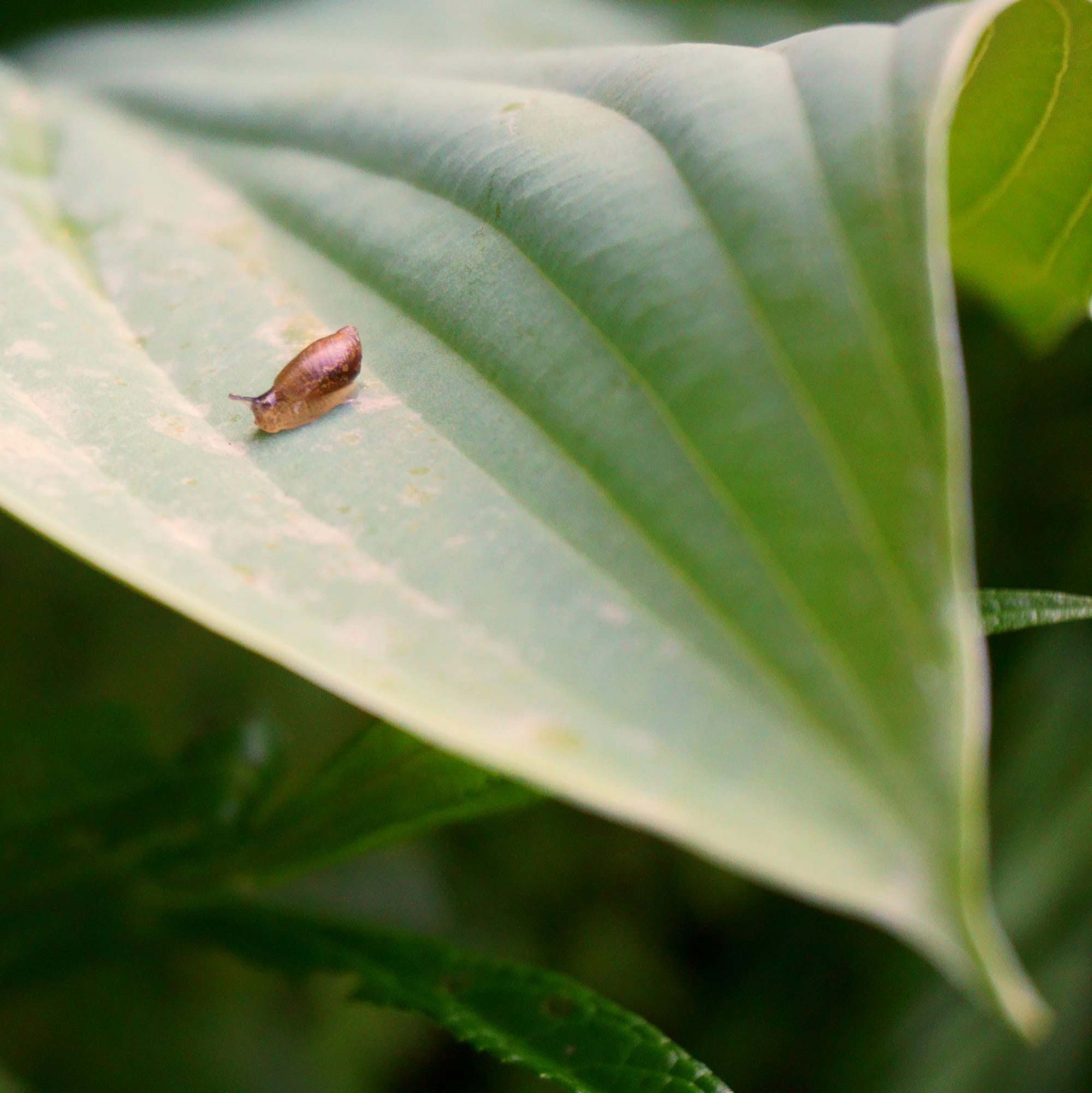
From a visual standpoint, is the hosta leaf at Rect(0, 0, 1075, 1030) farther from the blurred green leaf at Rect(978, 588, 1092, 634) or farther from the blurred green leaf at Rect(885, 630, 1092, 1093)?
the blurred green leaf at Rect(885, 630, 1092, 1093)

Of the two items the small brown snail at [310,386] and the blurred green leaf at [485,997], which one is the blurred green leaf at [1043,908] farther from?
the small brown snail at [310,386]

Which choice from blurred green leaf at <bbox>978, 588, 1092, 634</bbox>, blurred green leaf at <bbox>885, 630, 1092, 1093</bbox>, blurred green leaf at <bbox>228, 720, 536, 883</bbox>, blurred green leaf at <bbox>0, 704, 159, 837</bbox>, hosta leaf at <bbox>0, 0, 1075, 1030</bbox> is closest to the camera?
hosta leaf at <bbox>0, 0, 1075, 1030</bbox>

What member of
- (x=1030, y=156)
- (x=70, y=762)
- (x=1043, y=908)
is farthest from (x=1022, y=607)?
(x=1043, y=908)

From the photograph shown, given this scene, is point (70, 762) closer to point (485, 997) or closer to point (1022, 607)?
point (485, 997)

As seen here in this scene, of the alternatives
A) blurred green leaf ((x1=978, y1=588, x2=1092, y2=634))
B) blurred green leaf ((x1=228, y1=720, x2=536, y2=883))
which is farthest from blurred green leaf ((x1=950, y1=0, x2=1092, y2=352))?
blurred green leaf ((x1=228, y1=720, x2=536, y2=883))

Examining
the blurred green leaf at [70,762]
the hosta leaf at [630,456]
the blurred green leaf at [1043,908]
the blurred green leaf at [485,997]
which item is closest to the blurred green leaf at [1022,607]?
the hosta leaf at [630,456]

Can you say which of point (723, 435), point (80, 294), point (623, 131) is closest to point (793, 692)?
point (723, 435)

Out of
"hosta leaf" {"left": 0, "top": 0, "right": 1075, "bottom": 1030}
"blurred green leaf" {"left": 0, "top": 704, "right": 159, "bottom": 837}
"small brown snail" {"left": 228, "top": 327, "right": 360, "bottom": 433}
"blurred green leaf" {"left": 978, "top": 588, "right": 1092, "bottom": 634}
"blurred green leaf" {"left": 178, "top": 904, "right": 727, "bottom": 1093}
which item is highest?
"hosta leaf" {"left": 0, "top": 0, "right": 1075, "bottom": 1030}
